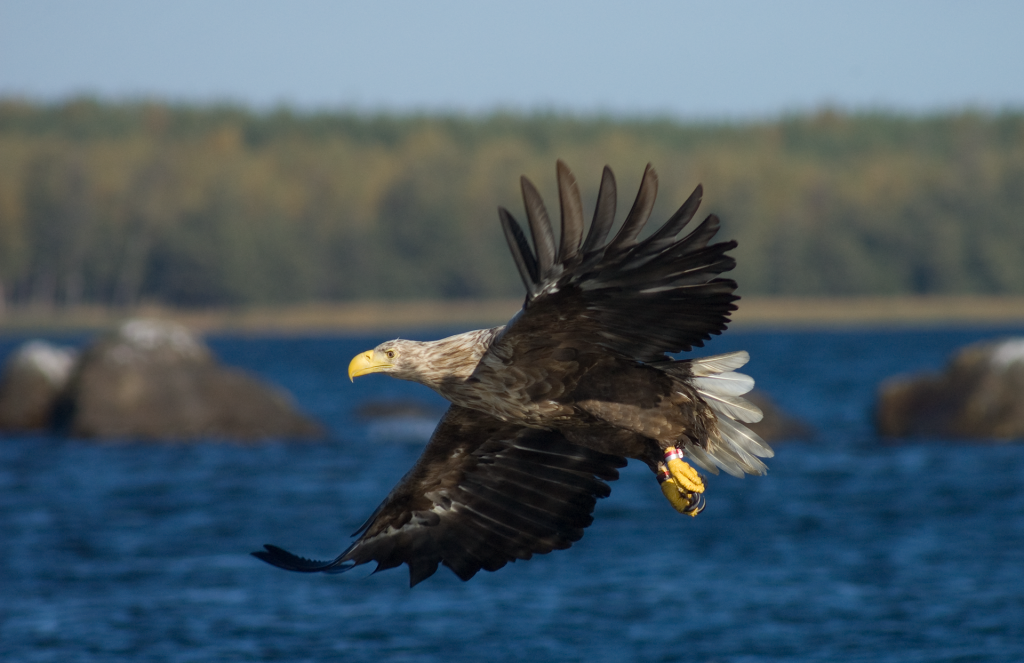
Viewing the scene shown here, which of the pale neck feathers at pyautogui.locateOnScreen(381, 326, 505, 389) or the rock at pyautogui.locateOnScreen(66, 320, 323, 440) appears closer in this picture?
the pale neck feathers at pyautogui.locateOnScreen(381, 326, 505, 389)

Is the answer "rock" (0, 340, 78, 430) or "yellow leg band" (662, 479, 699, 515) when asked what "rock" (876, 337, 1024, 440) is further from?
"yellow leg band" (662, 479, 699, 515)

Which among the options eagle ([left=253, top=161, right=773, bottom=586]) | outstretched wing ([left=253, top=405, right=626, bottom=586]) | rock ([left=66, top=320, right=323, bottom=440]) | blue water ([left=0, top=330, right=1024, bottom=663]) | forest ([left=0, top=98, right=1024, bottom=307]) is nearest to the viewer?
eagle ([left=253, top=161, right=773, bottom=586])

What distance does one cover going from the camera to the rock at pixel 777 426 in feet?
73.3

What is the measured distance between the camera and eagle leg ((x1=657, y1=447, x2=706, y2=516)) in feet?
20.8

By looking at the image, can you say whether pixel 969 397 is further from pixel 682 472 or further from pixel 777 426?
pixel 682 472

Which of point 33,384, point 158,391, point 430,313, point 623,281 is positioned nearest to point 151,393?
point 158,391

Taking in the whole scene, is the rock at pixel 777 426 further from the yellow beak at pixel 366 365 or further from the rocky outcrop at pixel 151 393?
the yellow beak at pixel 366 365

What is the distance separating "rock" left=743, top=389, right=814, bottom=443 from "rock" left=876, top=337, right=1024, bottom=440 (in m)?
1.58

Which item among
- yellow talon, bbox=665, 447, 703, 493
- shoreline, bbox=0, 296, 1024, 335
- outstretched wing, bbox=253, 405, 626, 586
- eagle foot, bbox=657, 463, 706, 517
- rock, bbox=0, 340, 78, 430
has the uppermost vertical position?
yellow talon, bbox=665, 447, 703, 493

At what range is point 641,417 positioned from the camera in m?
6.42

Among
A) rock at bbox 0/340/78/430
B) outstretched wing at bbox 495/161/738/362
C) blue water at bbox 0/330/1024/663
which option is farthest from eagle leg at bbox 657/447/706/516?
rock at bbox 0/340/78/430

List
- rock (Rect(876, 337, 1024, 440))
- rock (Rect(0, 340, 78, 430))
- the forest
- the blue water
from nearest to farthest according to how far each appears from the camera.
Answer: the blue water < rock (Rect(876, 337, 1024, 440)) < rock (Rect(0, 340, 78, 430)) < the forest

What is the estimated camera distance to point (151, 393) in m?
21.4

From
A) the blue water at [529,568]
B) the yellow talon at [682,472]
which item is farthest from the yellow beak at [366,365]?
the blue water at [529,568]
